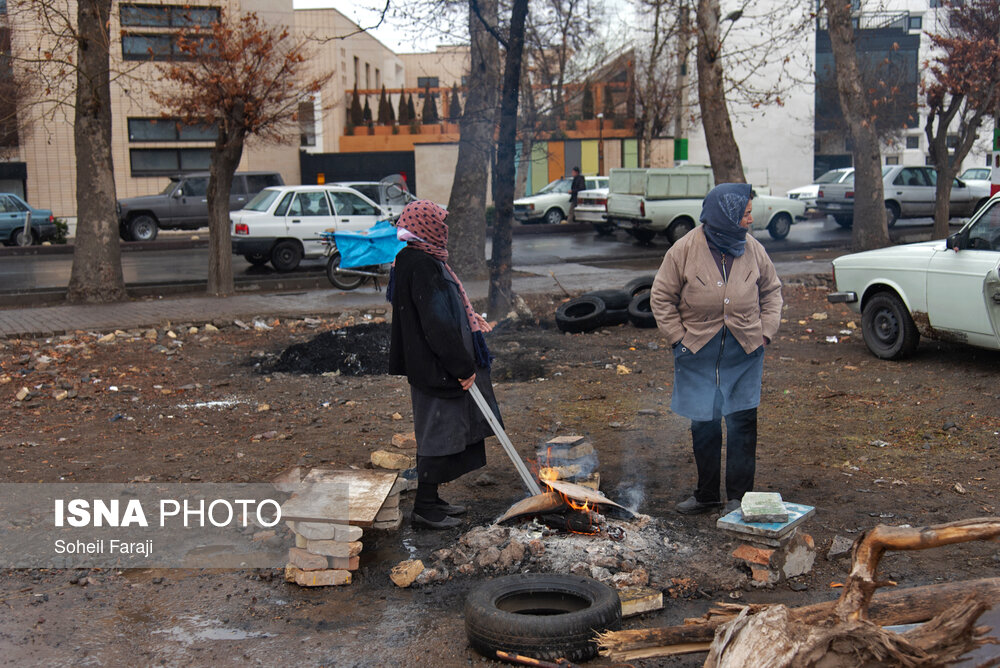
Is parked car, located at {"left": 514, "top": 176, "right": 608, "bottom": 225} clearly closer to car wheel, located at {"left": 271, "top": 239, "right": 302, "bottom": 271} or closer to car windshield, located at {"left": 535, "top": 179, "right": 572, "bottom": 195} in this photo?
car windshield, located at {"left": 535, "top": 179, "right": 572, "bottom": 195}

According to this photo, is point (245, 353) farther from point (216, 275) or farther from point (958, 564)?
point (958, 564)

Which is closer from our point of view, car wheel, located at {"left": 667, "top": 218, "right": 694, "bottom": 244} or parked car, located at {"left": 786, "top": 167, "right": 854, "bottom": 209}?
car wheel, located at {"left": 667, "top": 218, "right": 694, "bottom": 244}

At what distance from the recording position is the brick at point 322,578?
435 centimetres

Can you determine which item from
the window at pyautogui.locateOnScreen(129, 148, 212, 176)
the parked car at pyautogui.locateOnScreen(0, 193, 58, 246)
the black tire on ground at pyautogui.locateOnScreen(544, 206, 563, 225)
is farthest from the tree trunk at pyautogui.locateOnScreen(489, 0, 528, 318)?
the window at pyautogui.locateOnScreen(129, 148, 212, 176)

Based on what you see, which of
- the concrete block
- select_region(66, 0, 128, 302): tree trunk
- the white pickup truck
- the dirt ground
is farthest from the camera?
the white pickup truck

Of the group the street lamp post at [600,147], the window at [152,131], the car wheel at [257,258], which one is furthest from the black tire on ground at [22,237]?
the street lamp post at [600,147]

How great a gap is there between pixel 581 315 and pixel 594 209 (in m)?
14.7

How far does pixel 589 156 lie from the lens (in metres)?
42.8

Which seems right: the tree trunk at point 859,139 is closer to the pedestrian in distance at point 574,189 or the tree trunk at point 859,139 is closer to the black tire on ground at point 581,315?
the black tire on ground at point 581,315

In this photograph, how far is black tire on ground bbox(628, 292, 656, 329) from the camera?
37.0 feet

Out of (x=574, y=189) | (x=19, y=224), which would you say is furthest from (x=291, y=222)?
(x=574, y=189)

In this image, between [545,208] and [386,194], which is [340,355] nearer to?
[386,194]

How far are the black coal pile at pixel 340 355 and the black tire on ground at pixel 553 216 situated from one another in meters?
20.3

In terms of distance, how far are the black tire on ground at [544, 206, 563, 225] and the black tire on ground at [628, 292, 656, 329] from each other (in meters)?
19.4
